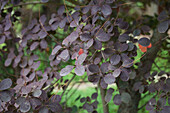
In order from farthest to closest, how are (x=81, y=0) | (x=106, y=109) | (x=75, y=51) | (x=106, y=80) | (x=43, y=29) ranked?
1. (x=81, y=0)
2. (x=106, y=109)
3. (x=43, y=29)
4. (x=75, y=51)
5. (x=106, y=80)

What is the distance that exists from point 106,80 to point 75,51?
0.25 m

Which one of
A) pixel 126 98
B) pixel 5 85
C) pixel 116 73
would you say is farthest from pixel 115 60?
pixel 5 85

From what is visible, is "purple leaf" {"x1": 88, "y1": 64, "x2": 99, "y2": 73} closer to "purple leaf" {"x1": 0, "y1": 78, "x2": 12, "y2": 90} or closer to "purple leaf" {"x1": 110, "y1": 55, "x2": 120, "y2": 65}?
"purple leaf" {"x1": 110, "y1": 55, "x2": 120, "y2": 65}

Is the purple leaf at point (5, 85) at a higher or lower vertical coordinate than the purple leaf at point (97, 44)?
lower

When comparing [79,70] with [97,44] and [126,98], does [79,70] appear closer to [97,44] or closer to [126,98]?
[97,44]

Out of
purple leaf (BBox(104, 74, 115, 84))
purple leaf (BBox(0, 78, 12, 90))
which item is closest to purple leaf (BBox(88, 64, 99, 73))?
purple leaf (BBox(104, 74, 115, 84))

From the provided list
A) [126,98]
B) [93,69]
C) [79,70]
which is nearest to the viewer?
[79,70]

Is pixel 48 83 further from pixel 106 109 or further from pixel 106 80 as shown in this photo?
pixel 106 109

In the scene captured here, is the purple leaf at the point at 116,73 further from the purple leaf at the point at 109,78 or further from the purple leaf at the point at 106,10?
the purple leaf at the point at 106,10

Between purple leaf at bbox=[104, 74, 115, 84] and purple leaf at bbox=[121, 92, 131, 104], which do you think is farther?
purple leaf at bbox=[121, 92, 131, 104]

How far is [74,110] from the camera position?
1.57 m

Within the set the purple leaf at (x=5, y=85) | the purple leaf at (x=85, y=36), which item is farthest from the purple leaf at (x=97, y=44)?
the purple leaf at (x=5, y=85)

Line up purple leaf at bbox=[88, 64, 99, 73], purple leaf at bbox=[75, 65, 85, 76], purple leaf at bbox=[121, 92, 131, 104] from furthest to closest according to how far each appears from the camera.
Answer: purple leaf at bbox=[121, 92, 131, 104] → purple leaf at bbox=[88, 64, 99, 73] → purple leaf at bbox=[75, 65, 85, 76]

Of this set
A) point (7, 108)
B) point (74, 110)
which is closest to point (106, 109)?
point (74, 110)
